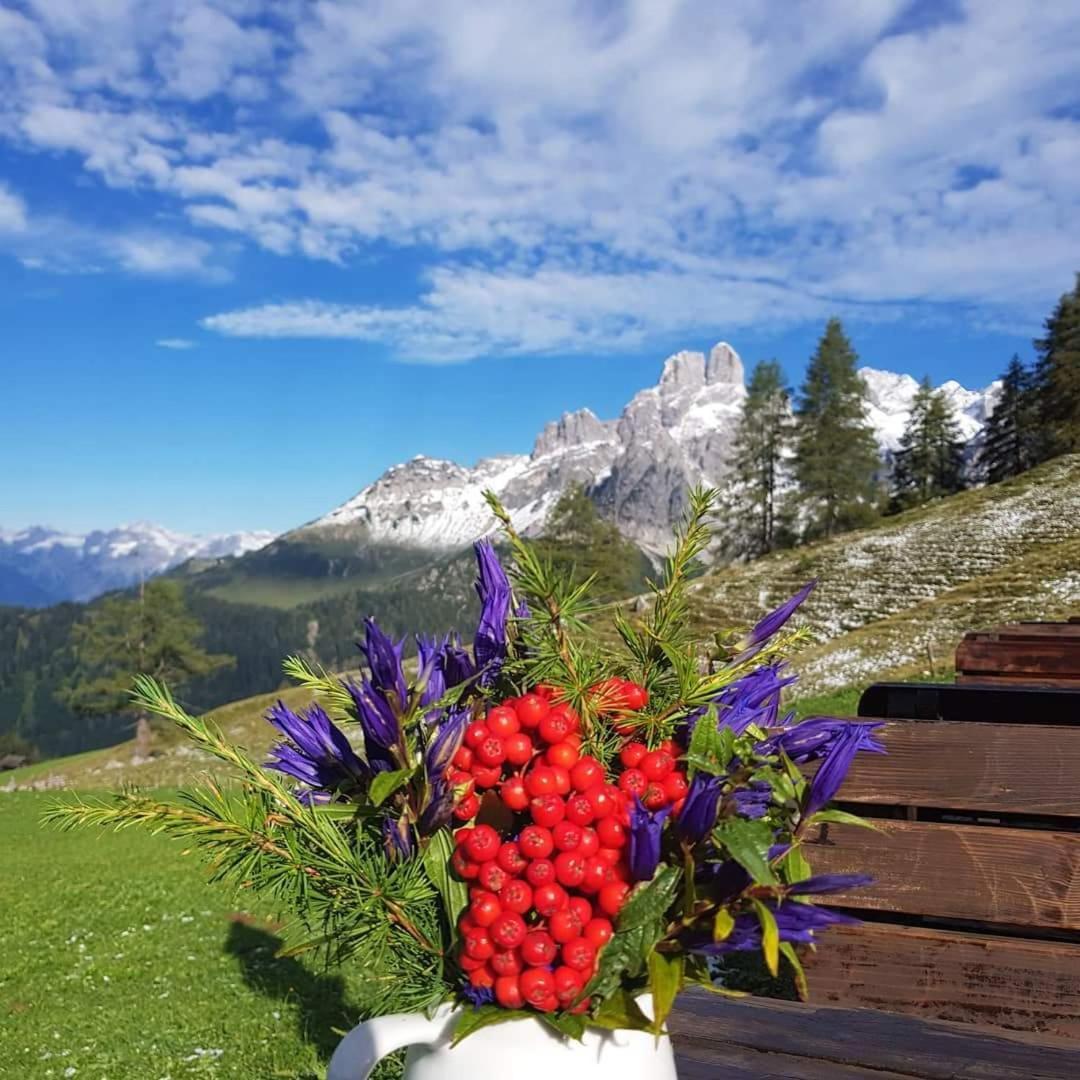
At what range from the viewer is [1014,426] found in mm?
61500

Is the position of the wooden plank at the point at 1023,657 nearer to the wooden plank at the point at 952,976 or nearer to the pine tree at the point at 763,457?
the wooden plank at the point at 952,976

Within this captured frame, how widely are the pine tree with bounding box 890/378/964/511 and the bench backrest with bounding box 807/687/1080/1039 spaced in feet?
212

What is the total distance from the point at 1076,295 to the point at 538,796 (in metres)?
66.3

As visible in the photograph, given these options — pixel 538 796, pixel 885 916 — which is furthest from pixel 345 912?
pixel 885 916

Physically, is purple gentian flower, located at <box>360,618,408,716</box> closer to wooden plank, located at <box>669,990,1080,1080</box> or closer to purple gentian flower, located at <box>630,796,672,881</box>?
purple gentian flower, located at <box>630,796,672,881</box>

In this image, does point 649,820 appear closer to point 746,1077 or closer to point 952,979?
point 746,1077

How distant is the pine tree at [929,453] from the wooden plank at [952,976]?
64715mm

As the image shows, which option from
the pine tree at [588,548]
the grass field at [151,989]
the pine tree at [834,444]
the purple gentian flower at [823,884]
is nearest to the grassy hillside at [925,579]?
the pine tree at [588,548]

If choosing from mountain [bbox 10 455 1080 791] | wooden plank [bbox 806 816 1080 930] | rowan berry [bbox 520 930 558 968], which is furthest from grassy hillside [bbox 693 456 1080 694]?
rowan berry [bbox 520 930 558 968]

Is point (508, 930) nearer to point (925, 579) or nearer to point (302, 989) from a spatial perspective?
point (302, 989)

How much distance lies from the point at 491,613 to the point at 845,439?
180 ft

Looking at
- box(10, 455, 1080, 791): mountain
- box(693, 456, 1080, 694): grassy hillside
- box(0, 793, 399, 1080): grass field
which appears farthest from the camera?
box(693, 456, 1080, 694): grassy hillside

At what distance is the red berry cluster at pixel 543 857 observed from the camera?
1.24 m

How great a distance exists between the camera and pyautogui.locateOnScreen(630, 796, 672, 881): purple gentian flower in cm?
123
